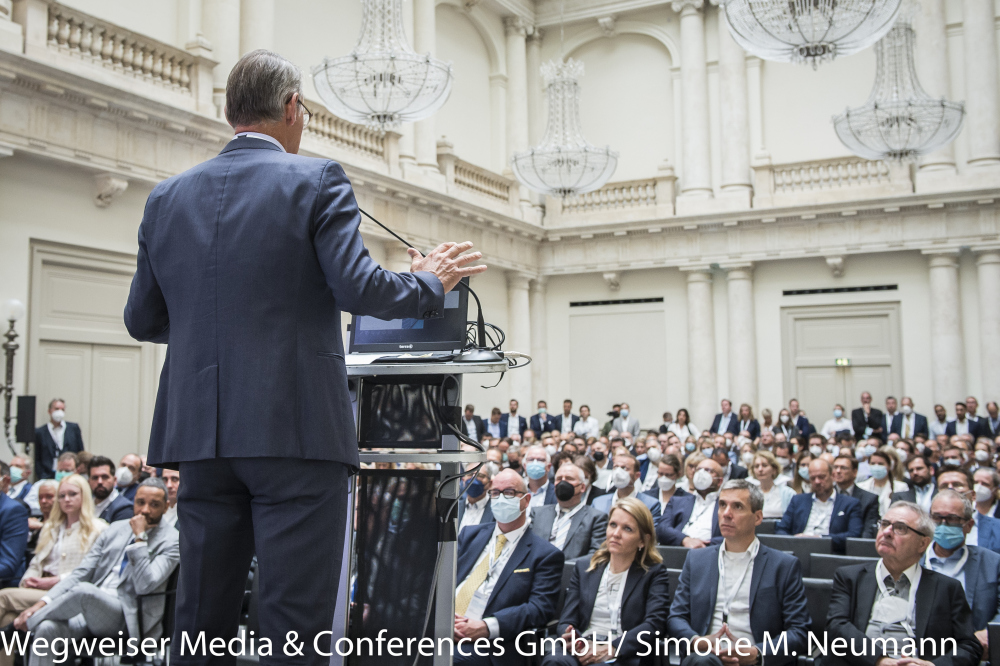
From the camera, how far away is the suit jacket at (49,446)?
30.8ft

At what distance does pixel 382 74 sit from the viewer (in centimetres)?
1017

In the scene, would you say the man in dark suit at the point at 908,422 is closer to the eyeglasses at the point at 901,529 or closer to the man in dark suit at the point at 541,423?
the man in dark suit at the point at 541,423

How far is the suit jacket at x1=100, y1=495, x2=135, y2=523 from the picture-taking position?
6084 millimetres

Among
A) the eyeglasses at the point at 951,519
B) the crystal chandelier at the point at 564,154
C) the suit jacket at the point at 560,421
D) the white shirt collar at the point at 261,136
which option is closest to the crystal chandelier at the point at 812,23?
the crystal chandelier at the point at 564,154

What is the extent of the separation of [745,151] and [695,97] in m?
1.62

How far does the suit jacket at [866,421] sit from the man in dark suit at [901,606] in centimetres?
1195

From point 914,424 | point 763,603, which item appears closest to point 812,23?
point 763,603

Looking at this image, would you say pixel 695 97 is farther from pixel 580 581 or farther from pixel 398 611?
pixel 398 611

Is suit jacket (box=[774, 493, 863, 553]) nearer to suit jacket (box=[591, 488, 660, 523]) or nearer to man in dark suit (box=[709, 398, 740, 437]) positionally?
suit jacket (box=[591, 488, 660, 523])

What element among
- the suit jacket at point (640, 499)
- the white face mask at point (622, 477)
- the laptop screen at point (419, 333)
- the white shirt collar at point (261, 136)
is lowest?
the suit jacket at point (640, 499)

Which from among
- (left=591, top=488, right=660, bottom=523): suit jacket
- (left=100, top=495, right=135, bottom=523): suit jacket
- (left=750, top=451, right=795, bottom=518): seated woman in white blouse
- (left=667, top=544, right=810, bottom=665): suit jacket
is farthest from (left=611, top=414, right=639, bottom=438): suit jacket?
(left=667, top=544, right=810, bottom=665): suit jacket

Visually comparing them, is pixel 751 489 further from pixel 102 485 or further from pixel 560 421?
pixel 560 421

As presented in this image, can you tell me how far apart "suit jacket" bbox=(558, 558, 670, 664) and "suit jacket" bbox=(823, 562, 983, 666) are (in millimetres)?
790

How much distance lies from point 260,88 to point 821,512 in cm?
640
